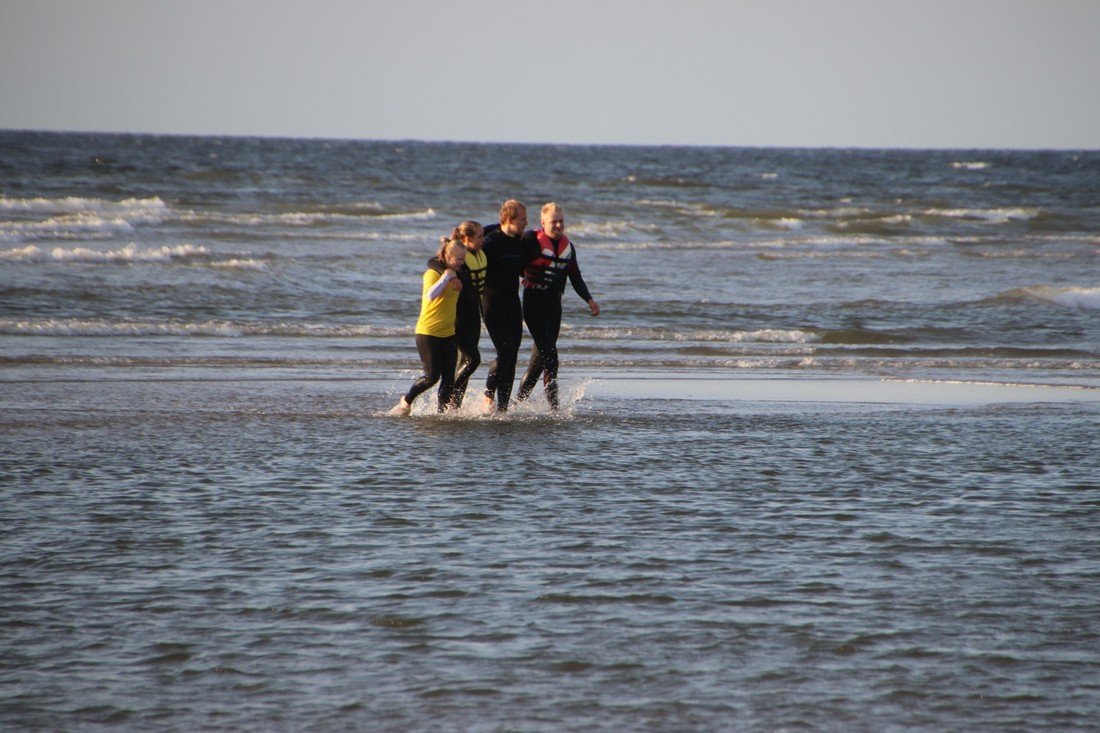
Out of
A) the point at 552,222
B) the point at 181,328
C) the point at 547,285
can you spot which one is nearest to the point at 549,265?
the point at 547,285

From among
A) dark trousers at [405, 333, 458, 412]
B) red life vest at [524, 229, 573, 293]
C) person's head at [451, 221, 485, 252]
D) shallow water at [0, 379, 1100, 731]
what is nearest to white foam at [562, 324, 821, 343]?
red life vest at [524, 229, 573, 293]

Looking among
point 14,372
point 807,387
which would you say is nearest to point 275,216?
point 14,372

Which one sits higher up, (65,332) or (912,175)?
(912,175)

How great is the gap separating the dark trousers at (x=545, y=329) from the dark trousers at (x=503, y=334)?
11cm

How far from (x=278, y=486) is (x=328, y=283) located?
1308 cm

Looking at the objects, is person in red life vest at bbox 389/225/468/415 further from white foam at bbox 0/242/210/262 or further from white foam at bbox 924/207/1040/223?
white foam at bbox 924/207/1040/223

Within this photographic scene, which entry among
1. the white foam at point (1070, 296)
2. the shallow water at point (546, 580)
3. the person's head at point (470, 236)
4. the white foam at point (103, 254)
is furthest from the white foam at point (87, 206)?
the shallow water at point (546, 580)

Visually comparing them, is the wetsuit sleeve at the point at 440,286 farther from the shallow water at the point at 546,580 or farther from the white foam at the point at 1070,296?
the white foam at the point at 1070,296

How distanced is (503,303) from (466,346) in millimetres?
441

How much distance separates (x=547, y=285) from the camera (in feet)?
30.0

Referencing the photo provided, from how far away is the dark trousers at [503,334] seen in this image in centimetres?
906

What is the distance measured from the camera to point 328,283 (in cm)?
1916

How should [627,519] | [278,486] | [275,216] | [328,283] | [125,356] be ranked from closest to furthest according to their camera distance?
[627,519] → [278,486] → [125,356] → [328,283] → [275,216]

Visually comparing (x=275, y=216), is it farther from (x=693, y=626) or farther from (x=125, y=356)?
(x=693, y=626)
